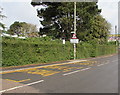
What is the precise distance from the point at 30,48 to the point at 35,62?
1.46 m

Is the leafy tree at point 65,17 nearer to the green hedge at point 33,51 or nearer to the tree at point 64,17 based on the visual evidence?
the tree at point 64,17

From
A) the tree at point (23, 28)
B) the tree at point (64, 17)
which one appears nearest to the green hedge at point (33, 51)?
the tree at point (64, 17)

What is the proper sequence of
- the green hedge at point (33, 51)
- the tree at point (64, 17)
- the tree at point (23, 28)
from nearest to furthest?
1. the green hedge at point (33, 51)
2. the tree at point (64, 17)
3. the tree at point (23, 28)

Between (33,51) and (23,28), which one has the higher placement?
(23,28)

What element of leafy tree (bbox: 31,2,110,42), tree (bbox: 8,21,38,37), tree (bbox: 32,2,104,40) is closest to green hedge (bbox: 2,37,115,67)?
leafy tree (bbox: 31,2,110,42)

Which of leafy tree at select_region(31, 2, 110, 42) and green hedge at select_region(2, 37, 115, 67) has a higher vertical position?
leafy tree at select_region(31, 2, 110, 42)

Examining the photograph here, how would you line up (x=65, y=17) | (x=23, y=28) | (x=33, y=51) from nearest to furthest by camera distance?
(x=33, y=51) → (x=65, y=17) → (x=23, y=28)

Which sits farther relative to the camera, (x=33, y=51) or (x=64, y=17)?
(x=64, y=17)

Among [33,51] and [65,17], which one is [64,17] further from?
[33,51]

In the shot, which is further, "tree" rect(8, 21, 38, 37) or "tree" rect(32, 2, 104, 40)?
"tree" rect(8, 21, 38, 37)

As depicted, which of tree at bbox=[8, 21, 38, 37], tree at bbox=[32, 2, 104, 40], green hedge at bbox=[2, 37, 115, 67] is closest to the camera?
green hedge at bbox=[2, 37, 115, 67]

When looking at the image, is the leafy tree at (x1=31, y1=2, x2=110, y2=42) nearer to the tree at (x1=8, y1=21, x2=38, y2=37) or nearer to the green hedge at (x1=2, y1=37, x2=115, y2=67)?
the green hedge at (x1=2, y1=37, x2=115, y2=67)

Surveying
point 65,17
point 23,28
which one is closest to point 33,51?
point 65,17

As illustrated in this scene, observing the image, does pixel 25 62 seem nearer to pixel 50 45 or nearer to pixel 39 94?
pixel 50 45
